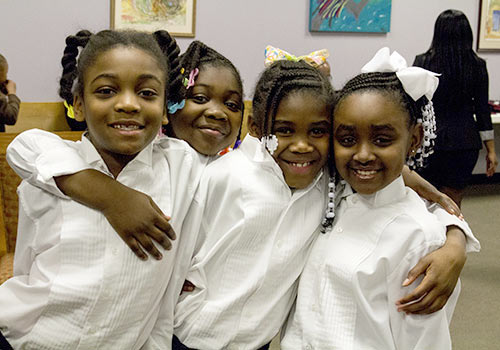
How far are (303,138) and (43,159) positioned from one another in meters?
0.62

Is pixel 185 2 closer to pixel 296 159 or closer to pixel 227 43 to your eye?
pixel 227 43

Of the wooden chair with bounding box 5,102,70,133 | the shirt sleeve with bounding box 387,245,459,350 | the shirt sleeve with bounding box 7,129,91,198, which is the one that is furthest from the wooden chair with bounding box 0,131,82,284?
the wooden chair with bounding box 5,102,70,133

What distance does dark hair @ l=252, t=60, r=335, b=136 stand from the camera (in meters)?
1.39

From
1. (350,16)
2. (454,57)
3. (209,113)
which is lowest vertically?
(209,113)

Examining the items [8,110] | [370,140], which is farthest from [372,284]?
[8,110]

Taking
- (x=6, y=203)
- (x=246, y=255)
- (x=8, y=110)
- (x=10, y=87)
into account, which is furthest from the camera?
(x=10, y=87)

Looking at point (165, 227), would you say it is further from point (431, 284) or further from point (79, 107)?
point (431, 284)

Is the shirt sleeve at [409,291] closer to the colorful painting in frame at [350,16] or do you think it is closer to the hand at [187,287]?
the hand at [187,287]

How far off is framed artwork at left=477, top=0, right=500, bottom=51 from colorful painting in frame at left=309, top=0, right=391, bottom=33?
3.88 feet

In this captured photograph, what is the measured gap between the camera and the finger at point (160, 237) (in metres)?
1.23

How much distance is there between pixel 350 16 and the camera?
5.46 meters

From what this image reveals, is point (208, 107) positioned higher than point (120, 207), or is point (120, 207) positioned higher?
point (208, 107)

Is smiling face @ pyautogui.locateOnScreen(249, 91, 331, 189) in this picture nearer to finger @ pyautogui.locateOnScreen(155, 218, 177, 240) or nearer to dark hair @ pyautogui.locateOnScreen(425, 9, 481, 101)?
finger @ pyautogui.locateOnScreen(155, 218, 177, 240)

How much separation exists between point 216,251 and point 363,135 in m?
0.45
